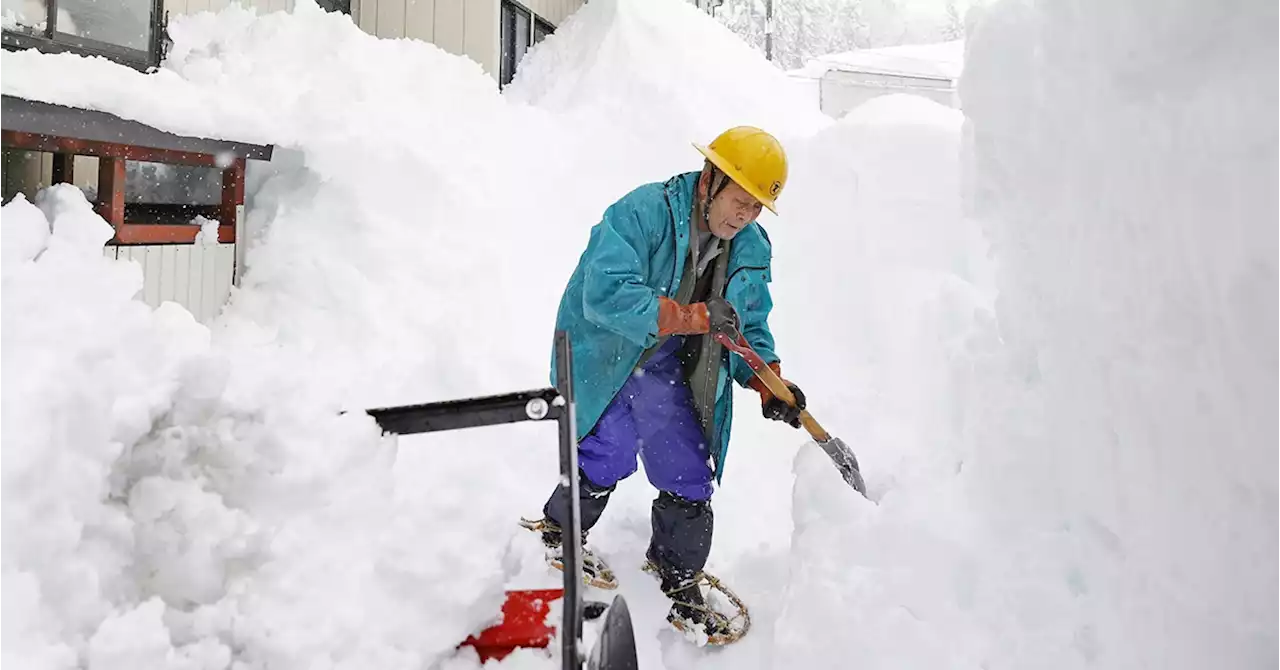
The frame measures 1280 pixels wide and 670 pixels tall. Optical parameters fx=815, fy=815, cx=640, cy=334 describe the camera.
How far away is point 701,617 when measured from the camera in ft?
10.3

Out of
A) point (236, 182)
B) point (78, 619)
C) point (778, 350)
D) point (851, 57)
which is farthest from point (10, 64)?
point (851, 57)

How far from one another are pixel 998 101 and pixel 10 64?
4110 millimetres

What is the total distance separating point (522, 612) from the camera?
2.09 metres

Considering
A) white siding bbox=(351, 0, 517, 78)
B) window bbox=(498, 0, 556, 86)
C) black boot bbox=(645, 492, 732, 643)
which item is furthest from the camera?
window bbox=(498, 0, 556, 86)

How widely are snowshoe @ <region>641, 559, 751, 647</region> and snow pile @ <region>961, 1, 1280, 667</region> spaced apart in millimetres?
1158

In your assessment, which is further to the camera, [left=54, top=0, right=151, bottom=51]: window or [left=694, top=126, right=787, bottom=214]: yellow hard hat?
[left=54, top=0, right=151, bottom=51]: window

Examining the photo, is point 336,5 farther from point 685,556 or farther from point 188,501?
point 188,501

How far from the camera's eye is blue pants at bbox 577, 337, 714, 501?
3.20m

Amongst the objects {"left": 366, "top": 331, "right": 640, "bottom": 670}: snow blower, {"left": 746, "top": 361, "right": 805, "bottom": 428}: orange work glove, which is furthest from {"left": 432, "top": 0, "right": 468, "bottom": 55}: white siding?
{"left": 366, "top": 331, "right": 640, "bottom": 670}: snow blower

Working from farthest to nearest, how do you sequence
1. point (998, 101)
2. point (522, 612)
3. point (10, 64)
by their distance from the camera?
point (10, 64)
point (998, 101)
point (522, 612)

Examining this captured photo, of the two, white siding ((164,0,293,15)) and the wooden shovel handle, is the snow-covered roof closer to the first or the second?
white siding ((164,0,293,15))

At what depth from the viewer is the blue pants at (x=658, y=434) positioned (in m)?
3.20

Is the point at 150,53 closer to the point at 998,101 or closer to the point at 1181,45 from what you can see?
the point at 998,101

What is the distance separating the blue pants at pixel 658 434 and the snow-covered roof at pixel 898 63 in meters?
22.2
